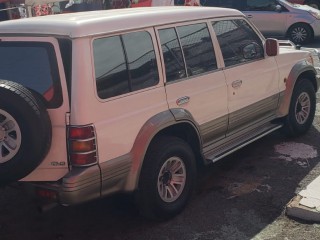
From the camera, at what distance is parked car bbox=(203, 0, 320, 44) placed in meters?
13.3

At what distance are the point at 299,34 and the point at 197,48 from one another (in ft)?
32.1

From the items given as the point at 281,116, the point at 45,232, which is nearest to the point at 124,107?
the point at 45,232

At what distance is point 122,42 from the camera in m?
3.73

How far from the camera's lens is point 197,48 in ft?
14.7

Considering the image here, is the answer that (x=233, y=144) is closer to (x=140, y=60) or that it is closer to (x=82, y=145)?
(x=140, y=60)

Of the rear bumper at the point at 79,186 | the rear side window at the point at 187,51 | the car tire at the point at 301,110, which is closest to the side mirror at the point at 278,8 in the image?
the car tire at the point at 301,110

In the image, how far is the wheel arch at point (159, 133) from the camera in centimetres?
375

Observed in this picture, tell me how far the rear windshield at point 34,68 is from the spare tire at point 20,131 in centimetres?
10

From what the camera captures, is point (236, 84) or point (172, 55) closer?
point (172, 55)

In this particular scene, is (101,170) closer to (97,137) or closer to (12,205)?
(97,137)

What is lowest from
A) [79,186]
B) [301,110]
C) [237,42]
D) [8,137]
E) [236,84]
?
[301,110]

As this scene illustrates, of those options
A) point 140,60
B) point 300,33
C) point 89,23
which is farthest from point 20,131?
point 300,33

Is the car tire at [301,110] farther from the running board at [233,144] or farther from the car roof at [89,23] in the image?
the car roof at [89,23]

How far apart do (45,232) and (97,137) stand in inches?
47.9
